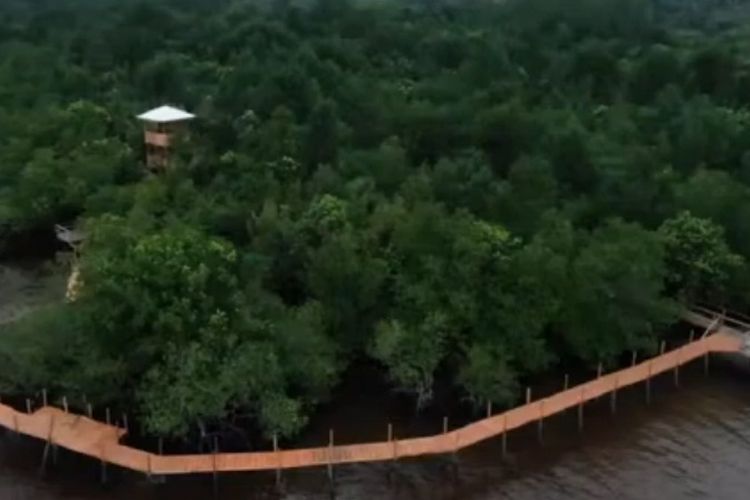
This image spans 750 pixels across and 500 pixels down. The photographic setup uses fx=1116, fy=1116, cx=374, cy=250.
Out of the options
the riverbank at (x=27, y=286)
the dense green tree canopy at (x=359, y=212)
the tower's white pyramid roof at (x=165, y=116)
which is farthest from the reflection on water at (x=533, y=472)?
the tower's white pyramid roof at (x=165, y=116)

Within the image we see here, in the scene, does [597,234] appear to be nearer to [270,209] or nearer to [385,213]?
[385,213]

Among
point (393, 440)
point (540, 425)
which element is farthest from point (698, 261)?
point (393, 440)

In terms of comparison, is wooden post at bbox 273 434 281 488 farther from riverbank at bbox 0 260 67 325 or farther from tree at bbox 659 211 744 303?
tree at bbox 659 211 744 303

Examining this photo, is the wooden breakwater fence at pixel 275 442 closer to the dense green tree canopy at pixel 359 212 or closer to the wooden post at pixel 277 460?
the wooden post at pixel 277 460

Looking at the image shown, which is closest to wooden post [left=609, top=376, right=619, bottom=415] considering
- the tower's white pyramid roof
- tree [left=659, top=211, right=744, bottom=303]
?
tree [left=659, top=211, right=744, bottom=303]

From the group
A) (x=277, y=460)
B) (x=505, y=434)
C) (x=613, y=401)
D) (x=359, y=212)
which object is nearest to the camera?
(x=277, y=460)

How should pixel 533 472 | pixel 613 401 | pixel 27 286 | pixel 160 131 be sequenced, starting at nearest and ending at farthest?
Answer: pixel 533 472
pixel 613 401
pixel 27 286
pixel 160 131

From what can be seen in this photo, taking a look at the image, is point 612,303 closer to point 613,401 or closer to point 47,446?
point 613,401
